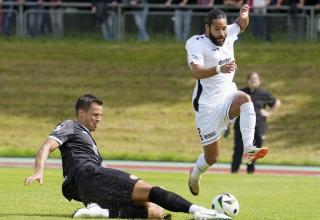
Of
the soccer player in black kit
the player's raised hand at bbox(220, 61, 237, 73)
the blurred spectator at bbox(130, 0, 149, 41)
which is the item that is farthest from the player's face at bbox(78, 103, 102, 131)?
the blurred spectator at bbox(130, 0, 149, 41)

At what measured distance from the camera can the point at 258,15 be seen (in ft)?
116

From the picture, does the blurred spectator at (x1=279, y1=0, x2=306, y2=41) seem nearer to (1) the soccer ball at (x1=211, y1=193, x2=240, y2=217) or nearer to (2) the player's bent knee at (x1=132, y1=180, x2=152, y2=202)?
(1) the soccer ball at (x1=211, y1=193, x2=240, y2=217)

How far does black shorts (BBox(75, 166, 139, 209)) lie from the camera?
12672mm

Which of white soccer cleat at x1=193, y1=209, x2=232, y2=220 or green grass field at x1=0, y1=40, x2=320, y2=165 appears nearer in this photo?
white soccer cleat at x1=193, y1=209, x2=232, y2=220

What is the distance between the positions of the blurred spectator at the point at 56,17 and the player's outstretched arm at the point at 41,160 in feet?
80.5

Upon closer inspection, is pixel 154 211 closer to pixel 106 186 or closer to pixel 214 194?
pixel 106 186

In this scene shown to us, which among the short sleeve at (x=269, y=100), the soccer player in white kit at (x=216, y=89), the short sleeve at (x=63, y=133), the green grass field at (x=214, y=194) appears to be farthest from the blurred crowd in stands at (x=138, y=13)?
the short sleeve at (x=63, y=133)

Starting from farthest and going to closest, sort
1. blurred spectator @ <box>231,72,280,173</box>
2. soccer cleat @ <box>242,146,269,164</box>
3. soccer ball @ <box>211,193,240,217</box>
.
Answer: blurred spectator @ <box>231,72,280,173</box>
soccer cleat @ <box>242,146,269,164</box>
soccer ball @ <box>211,193,240,217</box>

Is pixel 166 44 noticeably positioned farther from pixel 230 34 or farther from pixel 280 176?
pixel 230 34

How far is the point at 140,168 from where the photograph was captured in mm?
27719

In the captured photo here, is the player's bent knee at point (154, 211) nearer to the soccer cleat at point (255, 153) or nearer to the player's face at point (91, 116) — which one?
the player's face at point (91, 116)

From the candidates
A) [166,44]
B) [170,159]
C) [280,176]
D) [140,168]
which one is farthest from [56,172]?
[166,44]

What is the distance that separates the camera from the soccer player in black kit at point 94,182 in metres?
12.4

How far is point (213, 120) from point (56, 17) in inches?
871
